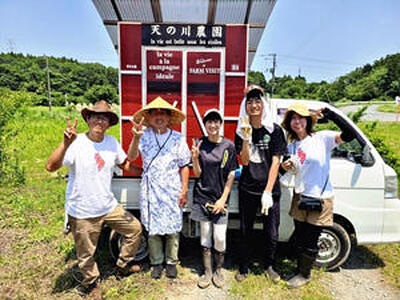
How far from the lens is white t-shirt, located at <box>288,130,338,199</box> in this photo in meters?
2.63

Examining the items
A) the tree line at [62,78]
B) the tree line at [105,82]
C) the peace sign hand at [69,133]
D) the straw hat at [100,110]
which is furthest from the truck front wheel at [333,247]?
the tree line at [62,78]

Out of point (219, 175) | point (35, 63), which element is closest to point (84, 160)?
point (219, 175)

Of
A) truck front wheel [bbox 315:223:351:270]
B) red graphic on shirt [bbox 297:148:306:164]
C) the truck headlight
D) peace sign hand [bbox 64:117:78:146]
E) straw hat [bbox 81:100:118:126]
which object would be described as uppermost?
straw hat [bbox 81:100:118:126]

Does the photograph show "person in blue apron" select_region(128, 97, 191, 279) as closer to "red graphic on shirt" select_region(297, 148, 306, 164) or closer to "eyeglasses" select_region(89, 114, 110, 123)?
"eyeglasses" select_region(89, 114, 110, 123)

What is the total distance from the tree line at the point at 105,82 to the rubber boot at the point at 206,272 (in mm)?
47294

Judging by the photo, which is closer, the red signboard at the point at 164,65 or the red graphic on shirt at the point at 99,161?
the red graphic on shirt at the point at 99,161

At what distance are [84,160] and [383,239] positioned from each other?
3.47m

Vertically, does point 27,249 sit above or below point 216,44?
below

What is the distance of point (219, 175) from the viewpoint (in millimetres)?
2754

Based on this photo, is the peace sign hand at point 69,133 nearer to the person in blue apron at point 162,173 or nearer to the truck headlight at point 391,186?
the person in blue apron at point 162,173

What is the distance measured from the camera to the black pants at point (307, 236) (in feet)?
8.99

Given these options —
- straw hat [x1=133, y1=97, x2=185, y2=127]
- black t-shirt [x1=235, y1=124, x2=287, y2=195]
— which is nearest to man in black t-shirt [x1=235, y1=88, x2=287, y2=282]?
black t-shirt [x1=235, y1=124, x2=287, y2=195]

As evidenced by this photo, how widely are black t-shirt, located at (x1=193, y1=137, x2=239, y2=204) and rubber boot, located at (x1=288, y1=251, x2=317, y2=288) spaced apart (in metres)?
1.21

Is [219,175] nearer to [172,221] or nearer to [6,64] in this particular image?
[172,221]
